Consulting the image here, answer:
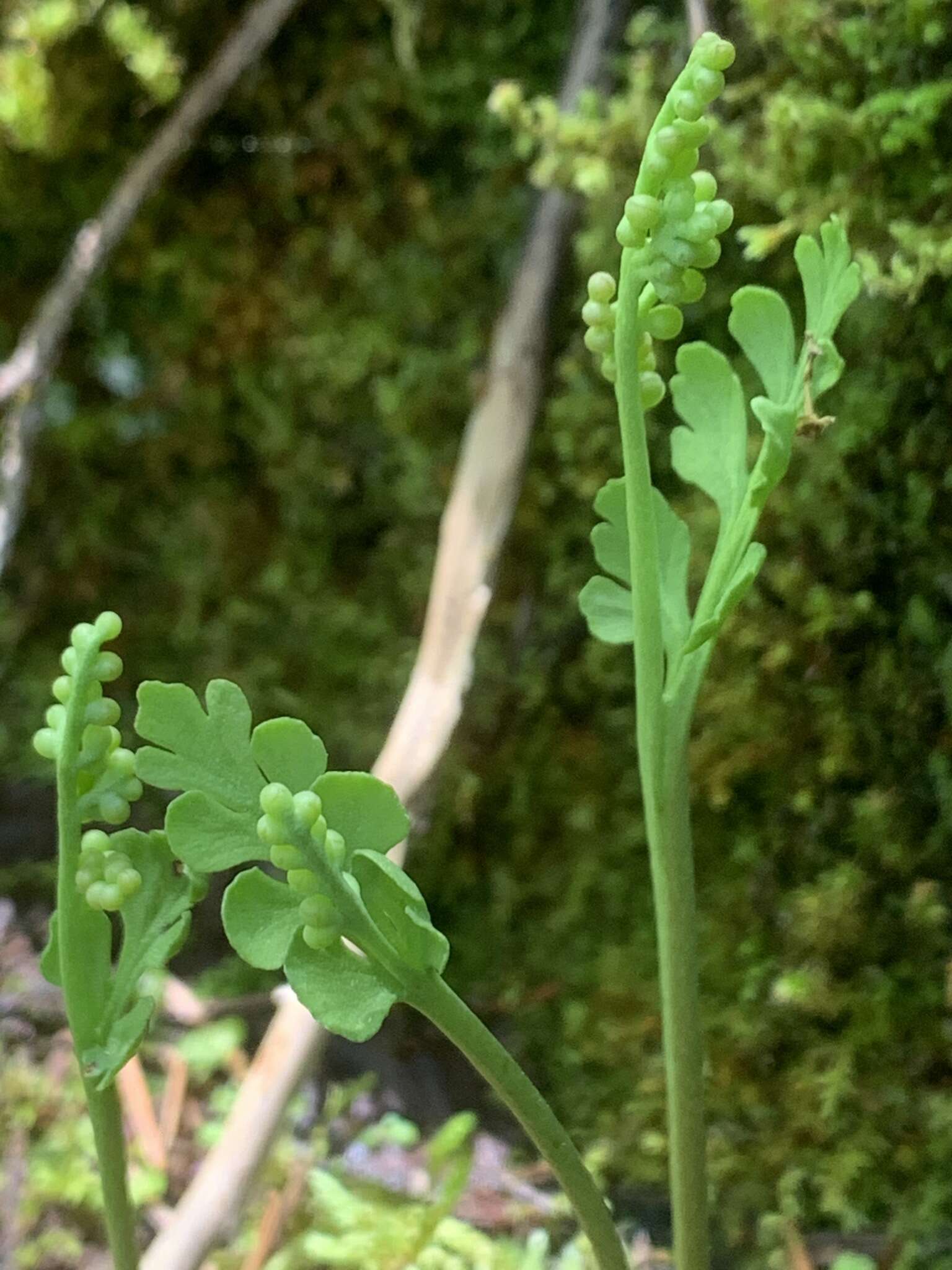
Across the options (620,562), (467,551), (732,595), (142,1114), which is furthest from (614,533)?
(142,1114)

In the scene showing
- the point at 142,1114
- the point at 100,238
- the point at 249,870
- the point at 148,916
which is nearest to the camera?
the point at 249,870

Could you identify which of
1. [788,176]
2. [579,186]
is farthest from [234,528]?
[788,176]

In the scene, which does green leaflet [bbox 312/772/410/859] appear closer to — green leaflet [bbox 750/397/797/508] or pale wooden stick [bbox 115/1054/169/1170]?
green leaflet [bbox 750/397/797/508]

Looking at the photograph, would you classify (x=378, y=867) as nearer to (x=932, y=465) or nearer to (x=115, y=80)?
(x=932, y=465)

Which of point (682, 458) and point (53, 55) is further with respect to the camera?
point (53, 55)

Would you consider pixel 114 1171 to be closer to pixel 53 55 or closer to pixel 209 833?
pixel 209 833

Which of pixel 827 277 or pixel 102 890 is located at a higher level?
pixel 827 277

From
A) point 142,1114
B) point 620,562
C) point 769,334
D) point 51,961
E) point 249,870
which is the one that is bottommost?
point 142,1114
